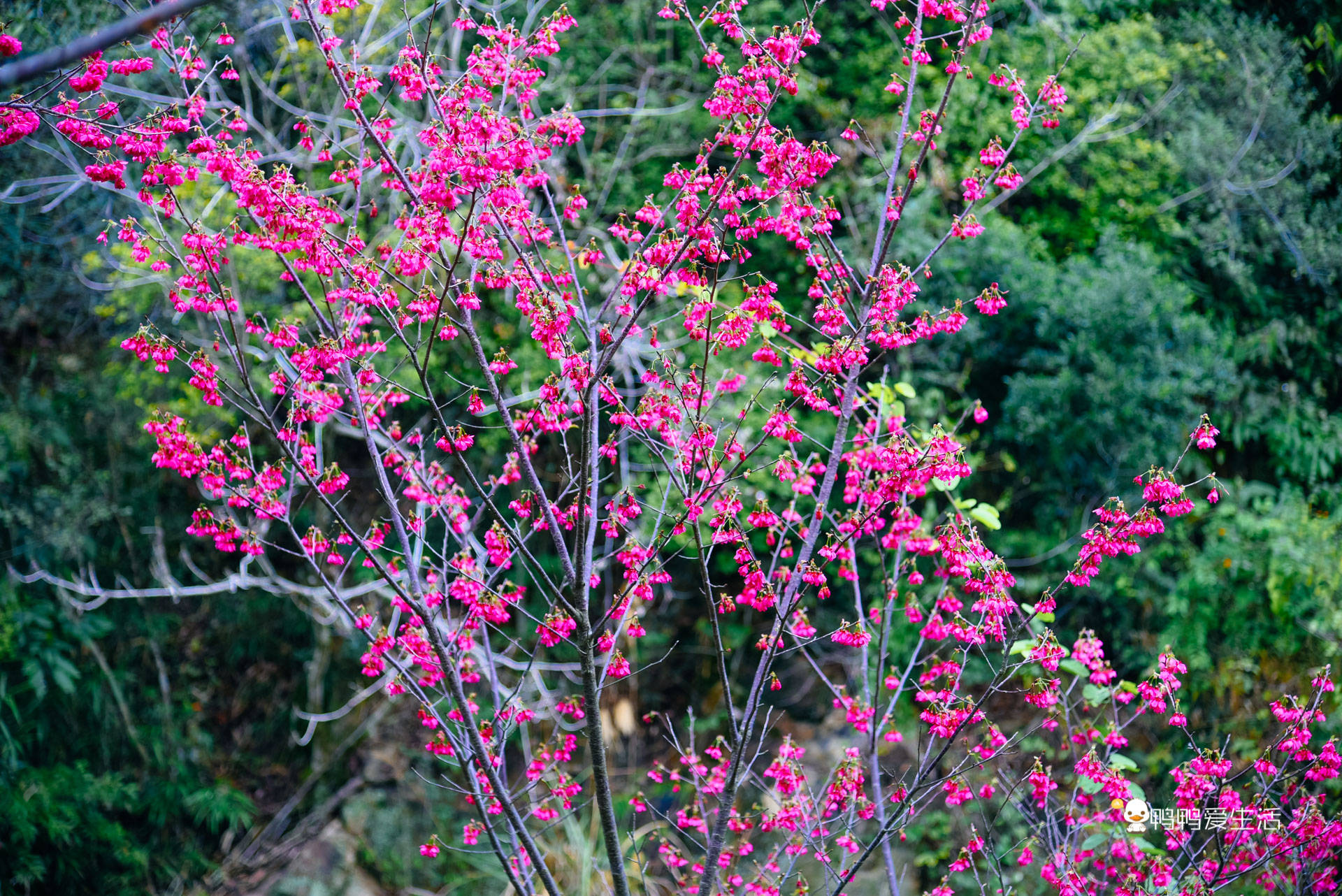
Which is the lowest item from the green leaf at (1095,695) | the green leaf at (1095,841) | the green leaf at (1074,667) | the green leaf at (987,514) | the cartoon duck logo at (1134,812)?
the green leaf at (1095,841)

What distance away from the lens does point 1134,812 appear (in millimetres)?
2740

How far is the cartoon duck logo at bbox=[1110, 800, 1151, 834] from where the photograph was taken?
2643 millimetres

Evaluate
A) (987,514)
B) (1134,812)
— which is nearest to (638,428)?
(987,514)

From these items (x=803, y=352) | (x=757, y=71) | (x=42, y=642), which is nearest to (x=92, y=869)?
(x=42, y=642)

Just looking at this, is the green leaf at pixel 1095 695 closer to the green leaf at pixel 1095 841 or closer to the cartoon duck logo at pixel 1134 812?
the cartoon duck logo at pixel 1134 812

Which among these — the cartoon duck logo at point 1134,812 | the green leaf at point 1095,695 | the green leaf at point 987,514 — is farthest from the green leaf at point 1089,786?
the green leaf at point 987,514

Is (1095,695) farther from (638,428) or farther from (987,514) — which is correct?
(638,428)

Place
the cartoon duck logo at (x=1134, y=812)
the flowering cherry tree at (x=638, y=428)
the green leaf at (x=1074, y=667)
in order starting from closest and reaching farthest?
1. the flowering cherry tree at (x=638, y=428)
2. the cartoon duck logo at (x=1134, y=812)
3. the green leaf at (x=1074, y=667)

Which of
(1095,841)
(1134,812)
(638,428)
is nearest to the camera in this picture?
(638,428)

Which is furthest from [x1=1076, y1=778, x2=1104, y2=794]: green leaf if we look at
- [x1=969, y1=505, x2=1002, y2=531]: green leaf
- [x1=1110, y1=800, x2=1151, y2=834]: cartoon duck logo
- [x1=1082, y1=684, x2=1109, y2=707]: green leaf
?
[x1=969, y1=505, x2=1002, y2=531]: green leaf

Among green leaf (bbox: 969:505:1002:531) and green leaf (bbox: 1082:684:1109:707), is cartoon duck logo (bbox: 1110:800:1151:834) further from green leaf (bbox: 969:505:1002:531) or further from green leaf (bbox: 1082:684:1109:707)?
green leaf (bbox: 969:505:1002:531)

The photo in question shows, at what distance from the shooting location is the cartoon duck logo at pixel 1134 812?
2643 millimetres

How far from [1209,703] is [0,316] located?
7814 millimetres

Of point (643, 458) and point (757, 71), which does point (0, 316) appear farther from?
point (757, 71)
